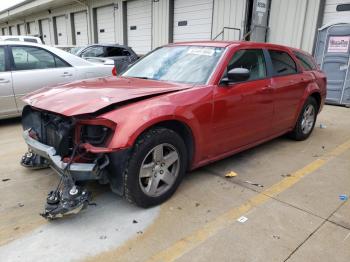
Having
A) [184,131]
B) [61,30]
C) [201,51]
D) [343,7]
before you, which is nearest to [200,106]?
[184,131]

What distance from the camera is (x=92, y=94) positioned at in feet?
9.66

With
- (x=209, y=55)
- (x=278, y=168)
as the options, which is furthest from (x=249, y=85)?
(x=278, y=168)

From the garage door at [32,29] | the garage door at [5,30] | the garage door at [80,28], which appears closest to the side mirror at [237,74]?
the garage door at [80,28]

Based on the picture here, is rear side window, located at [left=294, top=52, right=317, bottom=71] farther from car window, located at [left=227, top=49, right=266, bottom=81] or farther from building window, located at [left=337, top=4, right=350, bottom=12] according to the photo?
building window, located at [left=337, top=4, right=350, bottom=12]

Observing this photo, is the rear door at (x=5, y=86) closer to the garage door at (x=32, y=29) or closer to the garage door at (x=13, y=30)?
the garage door at (x=32, y=29)

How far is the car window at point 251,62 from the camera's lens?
3762 millimetres

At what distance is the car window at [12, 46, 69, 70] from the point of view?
5.73 meters

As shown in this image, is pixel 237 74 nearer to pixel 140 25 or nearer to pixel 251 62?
pixel 251 62

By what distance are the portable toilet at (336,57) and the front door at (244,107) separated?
5323 millimetres

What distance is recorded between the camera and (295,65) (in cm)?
489

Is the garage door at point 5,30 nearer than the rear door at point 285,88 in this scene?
No

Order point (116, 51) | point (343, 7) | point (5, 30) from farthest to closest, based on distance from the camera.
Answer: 1. point (5, 30)
2. point (116, 51)
3. point (343, 7)

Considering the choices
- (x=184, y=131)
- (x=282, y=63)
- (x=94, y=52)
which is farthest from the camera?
(x=94, y=52)

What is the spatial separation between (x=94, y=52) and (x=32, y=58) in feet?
17.0
